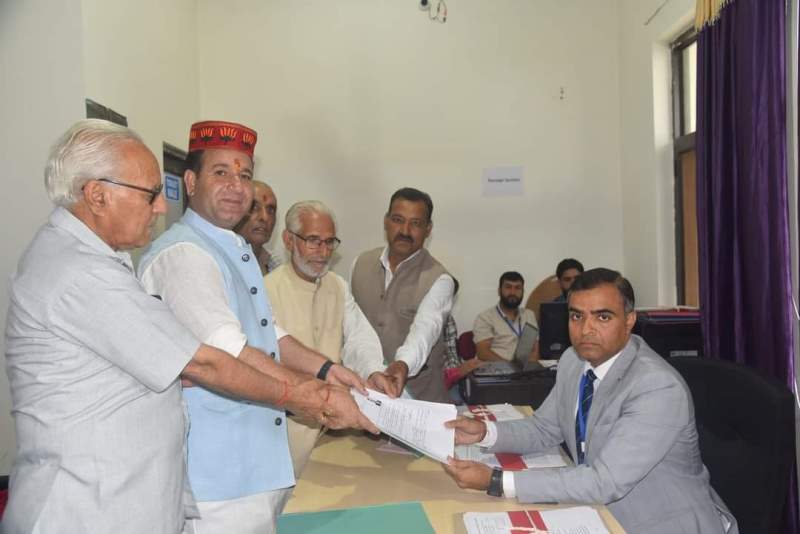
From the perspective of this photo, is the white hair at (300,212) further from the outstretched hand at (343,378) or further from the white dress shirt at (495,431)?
the white dress shirt at (495,431)

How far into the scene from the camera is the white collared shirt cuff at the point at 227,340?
1.48 m

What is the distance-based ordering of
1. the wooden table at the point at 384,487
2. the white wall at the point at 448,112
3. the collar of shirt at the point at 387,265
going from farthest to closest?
the white wall at the point at 448,112 < the collar of shirt at the point at 387,265 < the wooden table at the point at 384,487

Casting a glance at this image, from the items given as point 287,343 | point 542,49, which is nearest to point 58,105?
point 287,343

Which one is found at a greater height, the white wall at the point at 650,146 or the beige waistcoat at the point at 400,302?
the white wall at the point at 650,146

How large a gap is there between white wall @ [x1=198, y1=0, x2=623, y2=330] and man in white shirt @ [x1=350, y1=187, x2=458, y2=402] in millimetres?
2413

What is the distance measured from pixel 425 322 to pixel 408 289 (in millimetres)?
232

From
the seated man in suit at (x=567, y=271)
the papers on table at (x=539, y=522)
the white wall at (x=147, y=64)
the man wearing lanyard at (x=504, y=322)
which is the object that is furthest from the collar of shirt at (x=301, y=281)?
the seated man in suit at (x=567, y=271)

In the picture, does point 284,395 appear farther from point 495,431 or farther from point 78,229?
point 495,431

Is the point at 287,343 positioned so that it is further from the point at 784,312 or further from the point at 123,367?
the point at 784,312

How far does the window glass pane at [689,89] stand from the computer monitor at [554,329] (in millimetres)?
1934

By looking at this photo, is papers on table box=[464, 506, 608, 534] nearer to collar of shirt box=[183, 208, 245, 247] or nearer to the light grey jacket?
the light grey jacket

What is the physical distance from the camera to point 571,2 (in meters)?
5.34

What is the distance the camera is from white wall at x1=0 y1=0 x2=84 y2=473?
311 centimetres

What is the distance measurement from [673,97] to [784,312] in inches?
94.4
